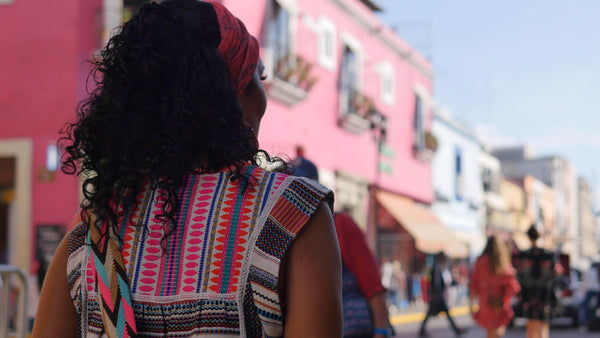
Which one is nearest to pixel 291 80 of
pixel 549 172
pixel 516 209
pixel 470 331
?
pixel 470 331

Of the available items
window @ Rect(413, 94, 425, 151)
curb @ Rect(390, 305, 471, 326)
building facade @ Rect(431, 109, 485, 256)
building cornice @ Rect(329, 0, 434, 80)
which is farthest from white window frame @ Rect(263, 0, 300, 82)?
building facade @ Rect(431, 109, 485, 256)

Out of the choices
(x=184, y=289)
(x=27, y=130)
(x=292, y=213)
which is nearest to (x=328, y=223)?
(x=292, y=213)

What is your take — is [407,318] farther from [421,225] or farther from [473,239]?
[473,239]

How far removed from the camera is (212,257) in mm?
1395

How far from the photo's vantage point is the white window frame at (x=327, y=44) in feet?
57.1

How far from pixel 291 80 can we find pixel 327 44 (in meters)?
2.78

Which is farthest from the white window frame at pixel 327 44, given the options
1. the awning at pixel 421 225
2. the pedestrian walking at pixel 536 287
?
the pedestrian walking at pixel 536 287

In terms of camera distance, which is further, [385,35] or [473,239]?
[473,239]

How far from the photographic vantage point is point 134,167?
1.47 meters

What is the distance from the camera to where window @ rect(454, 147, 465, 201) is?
94.7 feet

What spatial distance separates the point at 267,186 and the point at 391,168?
2086 centimetres

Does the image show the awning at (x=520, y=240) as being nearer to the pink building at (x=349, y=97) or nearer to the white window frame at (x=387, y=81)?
the pink building at (x=349, y=97)

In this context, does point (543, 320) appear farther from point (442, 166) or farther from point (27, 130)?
point (442, 166)

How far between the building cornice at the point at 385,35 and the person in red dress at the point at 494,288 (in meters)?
10.9
